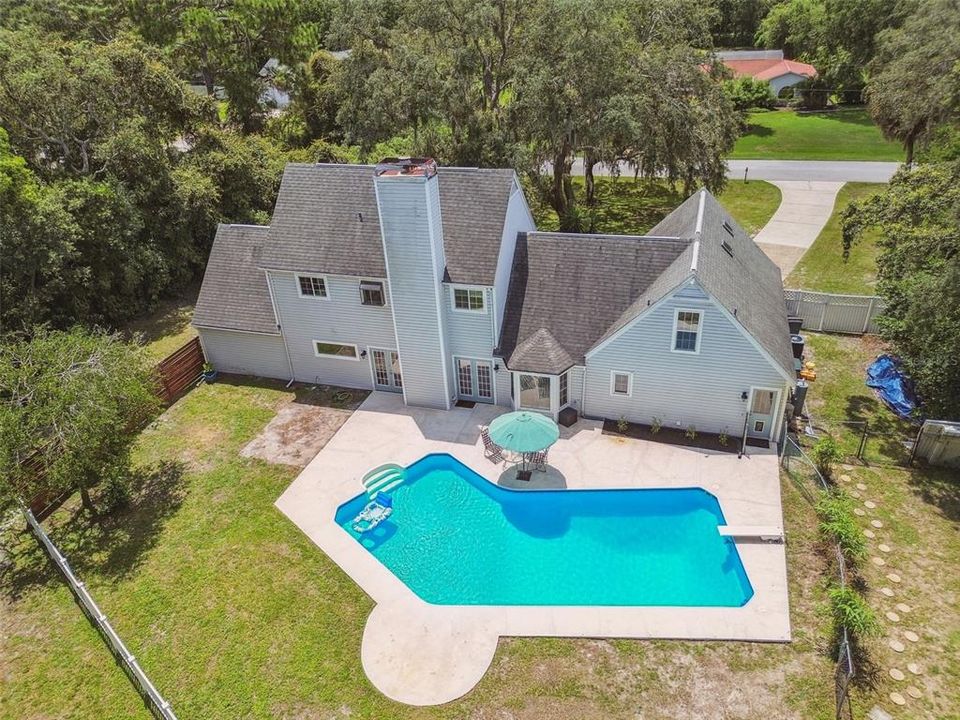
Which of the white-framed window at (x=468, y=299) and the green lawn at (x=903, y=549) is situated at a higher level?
the white-framed window at (x=468, y=299)

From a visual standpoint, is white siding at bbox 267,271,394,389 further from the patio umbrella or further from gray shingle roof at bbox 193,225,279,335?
the patio umbrella

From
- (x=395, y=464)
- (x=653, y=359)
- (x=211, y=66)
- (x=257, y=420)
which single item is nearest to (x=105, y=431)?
(x=257, y=420)

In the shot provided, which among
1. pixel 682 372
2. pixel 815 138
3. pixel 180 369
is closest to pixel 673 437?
pixel 682 372

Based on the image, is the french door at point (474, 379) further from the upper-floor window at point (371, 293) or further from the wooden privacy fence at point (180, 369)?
the wooden privacy fence at point (180, 369)

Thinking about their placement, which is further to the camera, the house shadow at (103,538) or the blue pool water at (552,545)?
the house shadow at (103,538)

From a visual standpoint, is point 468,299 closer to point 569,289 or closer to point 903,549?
point 569,289

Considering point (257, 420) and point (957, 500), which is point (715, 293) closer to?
point (957, 500)

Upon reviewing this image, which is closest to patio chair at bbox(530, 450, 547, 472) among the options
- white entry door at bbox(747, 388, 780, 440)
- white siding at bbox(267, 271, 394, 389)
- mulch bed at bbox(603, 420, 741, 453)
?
mulch bed at bbox(603, 420, 741, 453)

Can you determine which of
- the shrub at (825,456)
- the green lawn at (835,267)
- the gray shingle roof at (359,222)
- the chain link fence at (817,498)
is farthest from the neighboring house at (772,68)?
the chain link fence at (817,498)
